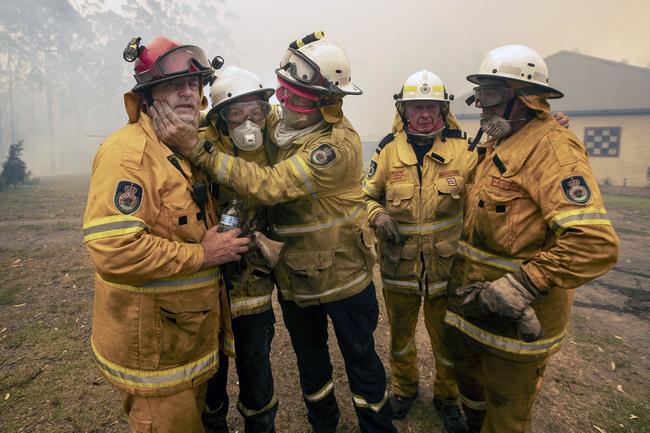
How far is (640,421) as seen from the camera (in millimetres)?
3443

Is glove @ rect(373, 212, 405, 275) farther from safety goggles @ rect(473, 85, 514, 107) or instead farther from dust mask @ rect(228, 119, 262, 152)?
dust mask @ rect(228, 119, 262, 152)

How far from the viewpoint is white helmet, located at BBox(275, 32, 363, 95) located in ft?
9.31

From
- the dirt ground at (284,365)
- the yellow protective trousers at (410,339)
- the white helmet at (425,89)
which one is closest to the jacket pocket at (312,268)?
the yellow protective trousers at (410,339)

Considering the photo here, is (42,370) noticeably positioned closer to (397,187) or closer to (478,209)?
(397,187)

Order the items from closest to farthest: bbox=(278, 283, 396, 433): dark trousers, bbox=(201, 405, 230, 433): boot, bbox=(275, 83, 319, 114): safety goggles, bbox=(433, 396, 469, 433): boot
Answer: bbox=(275, 83, 319, 114): safety goggles
bbox=(278, 283, 396, 433): dark trousers
bbox=(201, 405, 230, 433): boot
bbox=(433, 396, 469, 433): boot

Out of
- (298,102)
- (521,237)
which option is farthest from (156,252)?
(521,237)

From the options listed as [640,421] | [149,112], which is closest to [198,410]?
[149,112]

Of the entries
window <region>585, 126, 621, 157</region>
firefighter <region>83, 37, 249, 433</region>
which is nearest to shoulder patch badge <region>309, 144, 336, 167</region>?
firefighter <region>83, 37, 249, 433</region>

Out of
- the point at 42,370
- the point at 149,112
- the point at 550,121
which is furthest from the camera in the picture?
the point at 42,370

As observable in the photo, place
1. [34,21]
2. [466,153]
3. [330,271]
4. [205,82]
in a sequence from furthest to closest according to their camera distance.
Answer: [34,21], [466,153], [330,271], [205,82]

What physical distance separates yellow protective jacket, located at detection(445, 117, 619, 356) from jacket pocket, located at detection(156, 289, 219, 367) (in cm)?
183

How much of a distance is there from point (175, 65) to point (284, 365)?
3390 millimetres

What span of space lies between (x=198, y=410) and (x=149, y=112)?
1868 mm

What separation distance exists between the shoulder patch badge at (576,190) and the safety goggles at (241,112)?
2.05 m
